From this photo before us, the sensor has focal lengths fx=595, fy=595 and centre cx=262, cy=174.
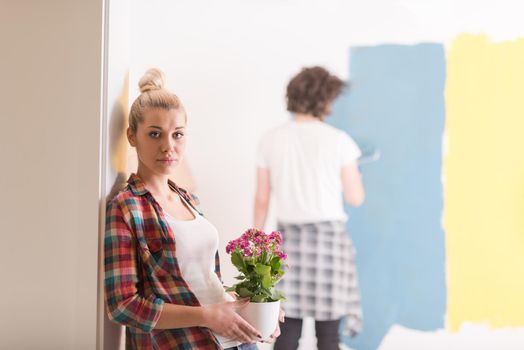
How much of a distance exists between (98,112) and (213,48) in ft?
3.93

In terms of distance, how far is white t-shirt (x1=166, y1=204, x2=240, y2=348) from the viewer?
1.36m

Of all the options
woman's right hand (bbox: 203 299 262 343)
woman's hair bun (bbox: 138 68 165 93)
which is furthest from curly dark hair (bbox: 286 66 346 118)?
woman's right hand (bbox: 203 299 262 343)

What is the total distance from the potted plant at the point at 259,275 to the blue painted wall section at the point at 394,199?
1.18 meters

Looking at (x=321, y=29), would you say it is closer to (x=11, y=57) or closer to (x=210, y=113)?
(x=210, y=113)

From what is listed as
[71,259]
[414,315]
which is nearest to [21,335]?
[71,259]

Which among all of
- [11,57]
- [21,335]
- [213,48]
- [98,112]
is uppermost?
[213,48]

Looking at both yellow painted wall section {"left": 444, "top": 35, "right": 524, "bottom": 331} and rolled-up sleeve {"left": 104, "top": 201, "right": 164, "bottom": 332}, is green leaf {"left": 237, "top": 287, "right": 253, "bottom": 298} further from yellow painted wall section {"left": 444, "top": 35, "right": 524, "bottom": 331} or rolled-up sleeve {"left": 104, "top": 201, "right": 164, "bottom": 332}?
yellow painted wall section {"left": 444, "top": 35, "right": 524, "bottom": 331}

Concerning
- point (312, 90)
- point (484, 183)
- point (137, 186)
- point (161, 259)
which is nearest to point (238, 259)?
point (161, 259)

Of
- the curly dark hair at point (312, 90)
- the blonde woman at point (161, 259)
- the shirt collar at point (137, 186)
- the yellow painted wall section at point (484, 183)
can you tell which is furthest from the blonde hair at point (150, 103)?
the yellow painted wall section at point (484, 183)

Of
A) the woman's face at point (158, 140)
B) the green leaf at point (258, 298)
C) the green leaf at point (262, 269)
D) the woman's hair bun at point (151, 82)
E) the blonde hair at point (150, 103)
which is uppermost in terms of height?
the woman's hair bun at point (151, 82)

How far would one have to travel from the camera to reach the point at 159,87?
1505 millimetres

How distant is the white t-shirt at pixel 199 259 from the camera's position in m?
1.36

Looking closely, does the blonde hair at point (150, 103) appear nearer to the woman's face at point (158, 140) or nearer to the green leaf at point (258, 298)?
the woman's face at point (158, 140)

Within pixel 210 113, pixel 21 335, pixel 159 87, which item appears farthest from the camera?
pixel 210 113
